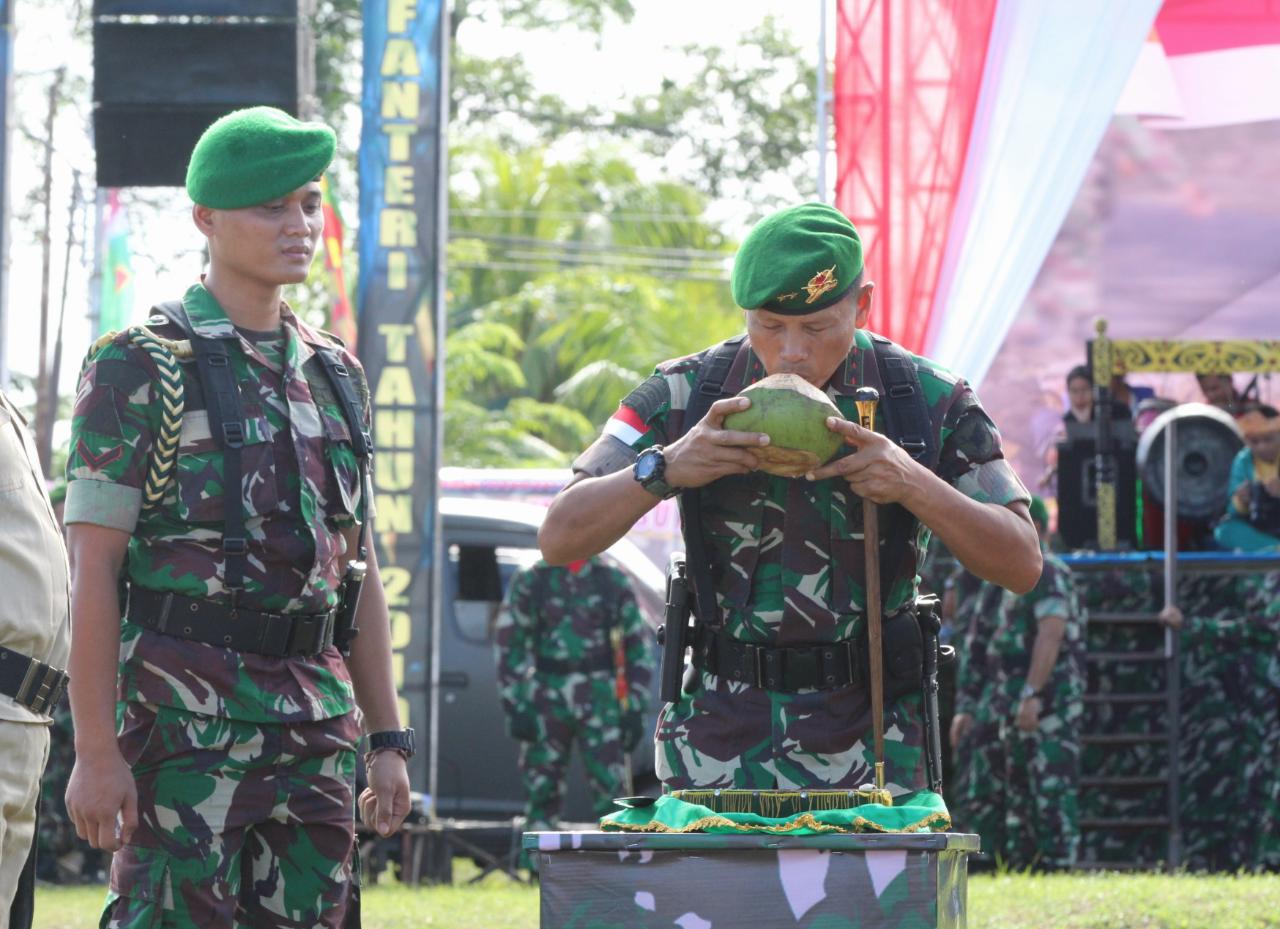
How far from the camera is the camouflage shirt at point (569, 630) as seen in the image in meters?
10.2

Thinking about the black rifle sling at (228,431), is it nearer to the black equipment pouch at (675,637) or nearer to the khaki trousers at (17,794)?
the khaki trousers at (17,794)

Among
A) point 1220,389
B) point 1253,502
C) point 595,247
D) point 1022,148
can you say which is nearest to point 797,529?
point 1022,148

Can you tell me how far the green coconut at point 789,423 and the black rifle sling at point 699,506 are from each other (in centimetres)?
38

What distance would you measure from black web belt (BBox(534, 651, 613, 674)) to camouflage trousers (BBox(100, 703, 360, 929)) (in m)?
6.34

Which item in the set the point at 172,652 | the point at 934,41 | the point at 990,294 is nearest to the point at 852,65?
the point at 934,41

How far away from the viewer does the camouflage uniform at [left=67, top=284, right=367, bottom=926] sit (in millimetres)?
3689

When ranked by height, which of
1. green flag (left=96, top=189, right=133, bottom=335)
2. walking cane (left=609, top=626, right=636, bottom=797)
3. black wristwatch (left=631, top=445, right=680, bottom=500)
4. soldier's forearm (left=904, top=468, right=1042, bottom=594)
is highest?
green flag (left=96, top=189, right=133, bottom=335)

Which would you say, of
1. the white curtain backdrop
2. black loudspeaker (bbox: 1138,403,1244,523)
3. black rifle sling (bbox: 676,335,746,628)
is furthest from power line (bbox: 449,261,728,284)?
black rifle sling (bbox: 676,335,746,628)

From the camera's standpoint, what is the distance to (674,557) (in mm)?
3820

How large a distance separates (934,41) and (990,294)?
1.01 metres

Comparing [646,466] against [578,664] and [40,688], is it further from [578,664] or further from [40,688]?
[578,664]

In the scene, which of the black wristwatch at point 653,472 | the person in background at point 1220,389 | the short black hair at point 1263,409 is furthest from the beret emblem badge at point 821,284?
the person in background at point 1220,389

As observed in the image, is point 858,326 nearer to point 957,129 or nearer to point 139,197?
point 957,129

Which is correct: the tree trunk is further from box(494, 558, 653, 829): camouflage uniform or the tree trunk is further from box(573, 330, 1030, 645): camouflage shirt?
box(573, 330, 1030, 645): camouflage shirt
